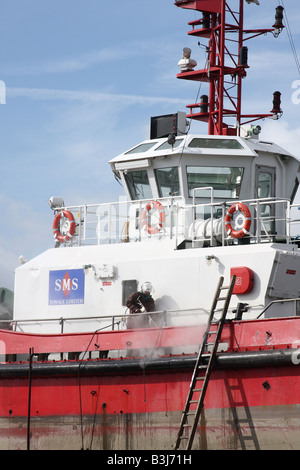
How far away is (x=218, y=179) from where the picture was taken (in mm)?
14633

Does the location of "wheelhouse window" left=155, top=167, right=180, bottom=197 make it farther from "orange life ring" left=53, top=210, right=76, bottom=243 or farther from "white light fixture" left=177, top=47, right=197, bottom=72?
"white light fixture" left=177, top=47, right=197, bottom=72

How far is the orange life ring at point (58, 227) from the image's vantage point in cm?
1474

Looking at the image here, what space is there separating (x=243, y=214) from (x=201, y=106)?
417 centimetres

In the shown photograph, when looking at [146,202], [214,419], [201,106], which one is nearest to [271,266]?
[214,419]

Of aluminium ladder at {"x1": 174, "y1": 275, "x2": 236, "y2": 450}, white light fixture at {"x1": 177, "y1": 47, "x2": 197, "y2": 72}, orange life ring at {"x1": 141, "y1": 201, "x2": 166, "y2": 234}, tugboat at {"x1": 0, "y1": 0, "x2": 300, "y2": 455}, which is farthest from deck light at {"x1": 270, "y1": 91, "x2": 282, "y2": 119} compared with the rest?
aluminium ladder at {"x1": 174, "y1": 275, "x2": 236, "y2": 450}

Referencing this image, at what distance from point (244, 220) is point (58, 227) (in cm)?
364

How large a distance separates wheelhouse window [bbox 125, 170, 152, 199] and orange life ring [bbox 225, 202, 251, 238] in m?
2.39

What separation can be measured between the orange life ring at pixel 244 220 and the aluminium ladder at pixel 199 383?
3.48 feet

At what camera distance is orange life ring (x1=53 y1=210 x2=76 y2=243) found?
1474 centimetres

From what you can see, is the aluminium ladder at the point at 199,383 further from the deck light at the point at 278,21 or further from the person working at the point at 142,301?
the deck light at the point at 278,21

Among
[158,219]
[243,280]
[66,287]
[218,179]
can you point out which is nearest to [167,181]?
[218,179]

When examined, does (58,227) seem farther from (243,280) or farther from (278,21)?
(278,21)

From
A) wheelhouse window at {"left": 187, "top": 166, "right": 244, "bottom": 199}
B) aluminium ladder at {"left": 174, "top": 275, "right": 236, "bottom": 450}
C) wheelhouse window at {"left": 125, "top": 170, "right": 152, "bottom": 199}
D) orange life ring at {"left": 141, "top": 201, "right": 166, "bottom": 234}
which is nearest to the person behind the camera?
aluminium ladder at {"left": 174, "top": 275, "right": 236, "bottom": 450}
